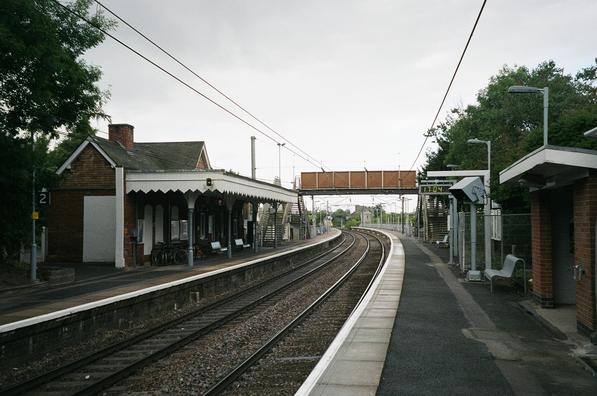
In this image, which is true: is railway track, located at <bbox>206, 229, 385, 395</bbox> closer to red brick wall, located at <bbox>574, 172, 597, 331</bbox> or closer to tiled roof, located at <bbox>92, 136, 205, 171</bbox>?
red brick wall, located at <bbox>574, 172, 597, 331</bbox>

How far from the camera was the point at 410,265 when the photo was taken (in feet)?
73.9

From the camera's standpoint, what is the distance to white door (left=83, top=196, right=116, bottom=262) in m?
23.1

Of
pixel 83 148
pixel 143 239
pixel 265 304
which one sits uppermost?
pixel 83 148

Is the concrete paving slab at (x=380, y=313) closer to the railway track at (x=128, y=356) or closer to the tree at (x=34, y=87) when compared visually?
the railway track at (x=128, y=356)

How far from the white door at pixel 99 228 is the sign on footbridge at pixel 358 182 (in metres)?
31.8

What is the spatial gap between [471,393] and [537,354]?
244 centimetres

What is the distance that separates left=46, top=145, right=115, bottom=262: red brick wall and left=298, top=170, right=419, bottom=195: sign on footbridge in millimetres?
31888

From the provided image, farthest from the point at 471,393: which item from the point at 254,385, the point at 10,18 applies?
the point at 10,18

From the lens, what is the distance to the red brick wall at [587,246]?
853 cm

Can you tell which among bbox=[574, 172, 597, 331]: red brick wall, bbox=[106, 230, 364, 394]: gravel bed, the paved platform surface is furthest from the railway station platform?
the paved platform surface

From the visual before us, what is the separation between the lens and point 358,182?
54500 mm

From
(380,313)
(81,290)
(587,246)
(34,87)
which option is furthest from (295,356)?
(34,87)

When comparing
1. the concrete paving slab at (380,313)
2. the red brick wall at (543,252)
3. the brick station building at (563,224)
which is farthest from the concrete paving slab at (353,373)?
the red brick wall at (543,252)

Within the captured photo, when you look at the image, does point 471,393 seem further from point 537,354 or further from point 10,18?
point 10,18
